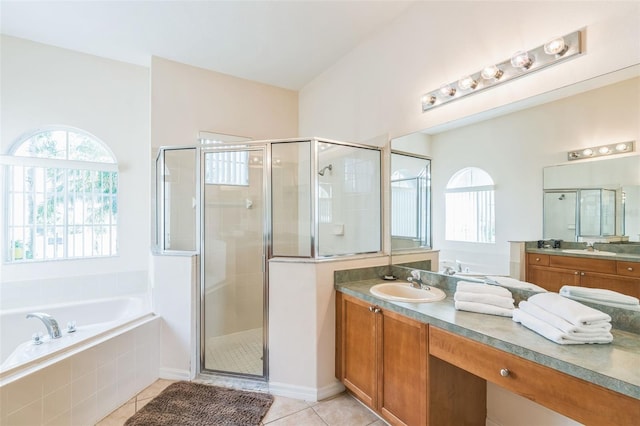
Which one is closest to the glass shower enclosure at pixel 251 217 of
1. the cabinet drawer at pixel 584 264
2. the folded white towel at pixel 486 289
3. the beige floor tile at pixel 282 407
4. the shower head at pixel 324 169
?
the shower head at pixel 324 169

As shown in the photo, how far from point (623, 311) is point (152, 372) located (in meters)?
3.09

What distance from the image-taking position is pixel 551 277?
151cm

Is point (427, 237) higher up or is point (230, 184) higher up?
point (230, 184)

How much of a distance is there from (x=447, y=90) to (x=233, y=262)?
2.45 meters

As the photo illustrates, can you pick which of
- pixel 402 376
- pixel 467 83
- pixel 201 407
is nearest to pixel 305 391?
pixel 201 407

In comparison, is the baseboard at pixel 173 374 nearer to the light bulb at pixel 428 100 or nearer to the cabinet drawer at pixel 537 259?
the cabinet drawer at pixel 537 259

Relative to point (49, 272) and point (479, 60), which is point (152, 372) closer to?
point (49, 272)

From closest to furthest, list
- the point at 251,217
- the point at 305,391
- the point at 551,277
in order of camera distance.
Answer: the point at 551,277 < the point at 305,391 < the point at 251,217

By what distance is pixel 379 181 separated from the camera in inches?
98.6

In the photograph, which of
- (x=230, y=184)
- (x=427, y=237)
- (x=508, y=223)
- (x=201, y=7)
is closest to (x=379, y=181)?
(x=427, y=237)

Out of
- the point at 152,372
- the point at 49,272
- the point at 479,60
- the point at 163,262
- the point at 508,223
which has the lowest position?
the point at 152,372

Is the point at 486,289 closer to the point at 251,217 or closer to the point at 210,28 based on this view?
the point at 251,217

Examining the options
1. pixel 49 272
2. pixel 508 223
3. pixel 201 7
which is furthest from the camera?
pixel 49 272

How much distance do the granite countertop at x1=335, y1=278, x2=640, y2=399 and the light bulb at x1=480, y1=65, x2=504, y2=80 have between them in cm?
135
